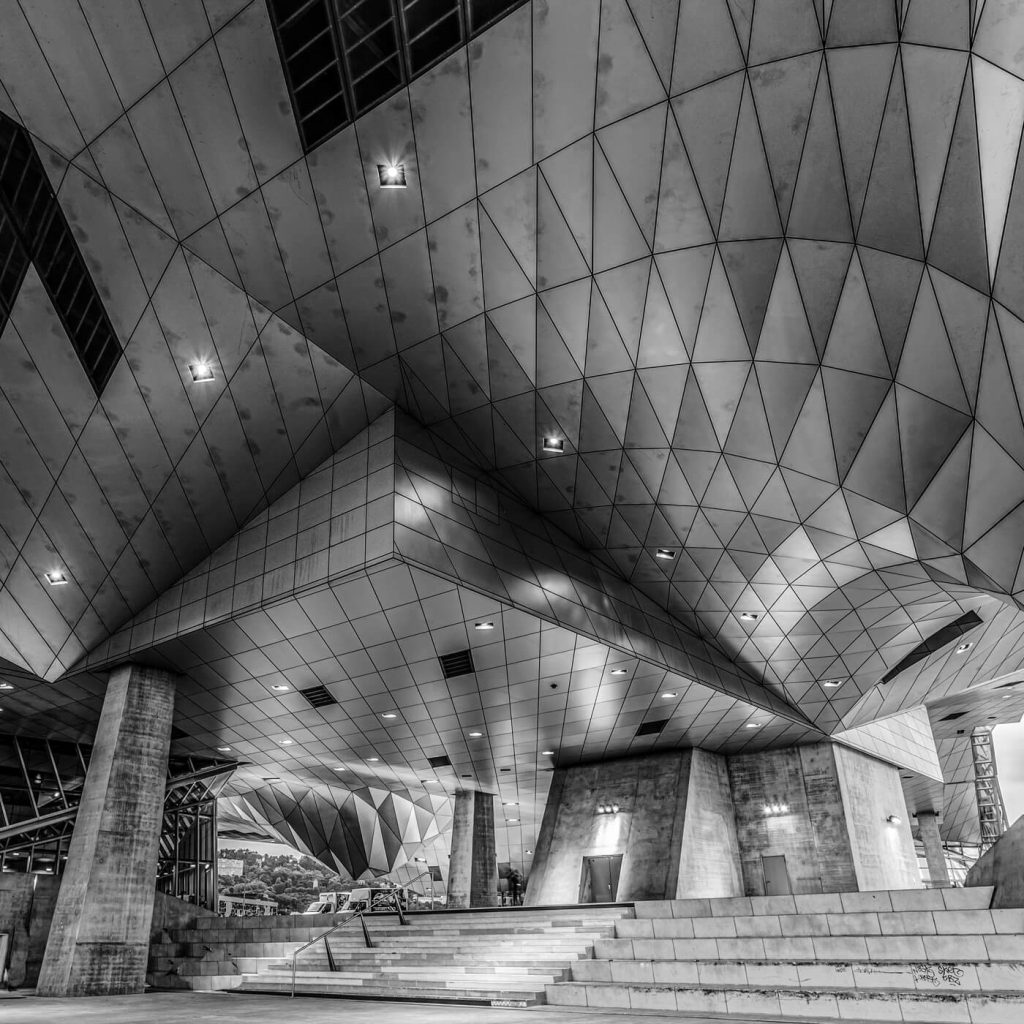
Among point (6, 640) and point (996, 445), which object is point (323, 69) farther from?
point (6, 640)

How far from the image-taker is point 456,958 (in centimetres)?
1869

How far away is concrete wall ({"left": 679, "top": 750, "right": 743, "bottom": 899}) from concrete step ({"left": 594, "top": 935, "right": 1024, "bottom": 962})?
15072 mm

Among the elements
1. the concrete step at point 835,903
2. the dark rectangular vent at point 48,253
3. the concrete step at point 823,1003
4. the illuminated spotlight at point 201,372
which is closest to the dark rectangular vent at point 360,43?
the dark rectangular vent at point 48,253

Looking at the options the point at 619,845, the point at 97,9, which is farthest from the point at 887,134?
the point at 619,845

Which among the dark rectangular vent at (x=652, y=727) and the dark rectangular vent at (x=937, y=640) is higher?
the dark rectangular vent at (x=937, y=640)

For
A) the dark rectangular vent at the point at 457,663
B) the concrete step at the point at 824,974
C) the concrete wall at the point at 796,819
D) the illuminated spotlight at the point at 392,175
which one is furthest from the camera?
the concrete wall at the point at 796,819

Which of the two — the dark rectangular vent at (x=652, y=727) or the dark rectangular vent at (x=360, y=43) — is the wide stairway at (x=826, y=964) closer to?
the dark rectangular vent at (x=652, y=727)

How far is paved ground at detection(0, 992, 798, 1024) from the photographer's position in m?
10.7

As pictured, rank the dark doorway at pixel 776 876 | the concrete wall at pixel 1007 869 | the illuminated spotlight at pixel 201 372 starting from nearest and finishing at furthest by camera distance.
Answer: the concrete wall at pixel 1007 869 → the illuminated spotlight at pixel 201 372 → the dark doorway at pixel 776 876

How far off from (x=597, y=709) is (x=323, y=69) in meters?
21.9

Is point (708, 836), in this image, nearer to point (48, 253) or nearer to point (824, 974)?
point (824, 974)

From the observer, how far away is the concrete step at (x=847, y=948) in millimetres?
12023

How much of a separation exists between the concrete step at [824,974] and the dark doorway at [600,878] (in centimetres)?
1726

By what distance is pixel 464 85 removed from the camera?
1248 cm
